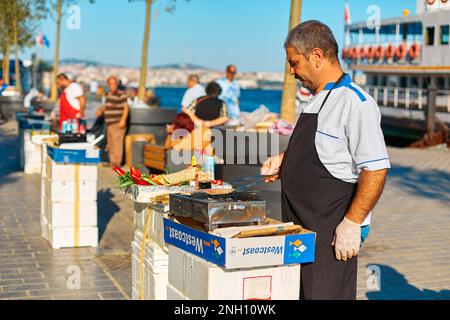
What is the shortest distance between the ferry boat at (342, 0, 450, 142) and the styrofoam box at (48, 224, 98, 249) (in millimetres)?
18709

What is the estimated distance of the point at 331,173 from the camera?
3422 millimetres

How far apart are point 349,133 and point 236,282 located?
2.85 ft

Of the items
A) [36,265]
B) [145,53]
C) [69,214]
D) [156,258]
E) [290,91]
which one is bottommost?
[36,265]

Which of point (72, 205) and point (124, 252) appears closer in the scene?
point (124, 252)

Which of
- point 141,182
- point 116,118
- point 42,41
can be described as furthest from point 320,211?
point 42,41

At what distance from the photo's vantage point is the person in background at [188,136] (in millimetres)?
10070

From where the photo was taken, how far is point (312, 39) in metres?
3.38

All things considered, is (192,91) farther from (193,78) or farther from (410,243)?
(410,243)

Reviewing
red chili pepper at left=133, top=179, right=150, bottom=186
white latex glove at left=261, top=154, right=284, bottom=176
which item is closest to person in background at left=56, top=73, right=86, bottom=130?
red chili pepper at left=133, top=179, right=150, bottom=186

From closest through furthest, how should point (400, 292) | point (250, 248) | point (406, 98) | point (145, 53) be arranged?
point (250, 248) < point (400, 292) < point (145, 53) < point (406, 98)

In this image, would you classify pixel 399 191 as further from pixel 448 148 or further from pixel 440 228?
pixel 448 148

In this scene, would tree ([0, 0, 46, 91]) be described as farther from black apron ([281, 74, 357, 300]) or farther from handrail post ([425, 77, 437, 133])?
black apron ([281, 74, 357, 300])

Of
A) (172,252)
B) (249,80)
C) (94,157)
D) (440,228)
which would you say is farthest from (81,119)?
(249,80)
